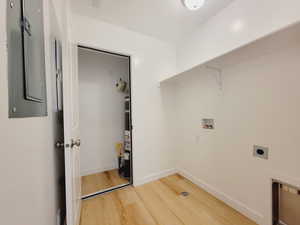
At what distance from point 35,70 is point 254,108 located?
6.00 ft

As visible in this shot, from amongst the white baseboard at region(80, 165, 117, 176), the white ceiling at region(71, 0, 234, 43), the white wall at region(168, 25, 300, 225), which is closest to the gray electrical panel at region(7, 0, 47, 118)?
the white ceiling at region(71, 0, 234, 43)

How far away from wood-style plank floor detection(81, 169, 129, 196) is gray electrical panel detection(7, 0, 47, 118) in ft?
6.19

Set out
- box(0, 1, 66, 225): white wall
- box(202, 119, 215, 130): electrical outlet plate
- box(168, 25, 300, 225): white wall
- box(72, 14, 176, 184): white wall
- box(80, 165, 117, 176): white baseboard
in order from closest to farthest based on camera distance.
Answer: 1. box(0, 1, 66, 225): white wall
2. box(168, 25, 300, 225): white wall
3. box(202, 119, 215, 130): electrical outlet plate
4. box(72, 14, 176, 184): white wall
5. box(80, 165, 117, 176): white baseboard

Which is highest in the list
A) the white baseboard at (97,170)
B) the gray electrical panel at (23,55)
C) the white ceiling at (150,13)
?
the white ceiling at (150,13)

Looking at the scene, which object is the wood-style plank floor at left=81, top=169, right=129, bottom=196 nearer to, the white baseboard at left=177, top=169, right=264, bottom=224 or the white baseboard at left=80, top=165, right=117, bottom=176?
the white baseboard at left=80, top=165, right=117, bottom=176

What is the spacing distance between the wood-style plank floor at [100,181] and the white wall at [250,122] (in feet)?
4.47

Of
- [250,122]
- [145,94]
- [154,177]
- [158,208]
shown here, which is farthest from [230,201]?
[145,94]

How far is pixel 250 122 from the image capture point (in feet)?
4.64

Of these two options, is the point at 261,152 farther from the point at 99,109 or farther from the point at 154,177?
the point at 99,109

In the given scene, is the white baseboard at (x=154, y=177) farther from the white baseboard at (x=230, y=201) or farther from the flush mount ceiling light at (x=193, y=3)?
the flush mount ceiling light at (x=193, y=3)

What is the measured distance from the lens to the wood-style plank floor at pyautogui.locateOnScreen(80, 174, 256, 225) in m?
1.44

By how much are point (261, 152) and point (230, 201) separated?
0.77 m

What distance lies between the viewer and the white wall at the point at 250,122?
1.14 meters

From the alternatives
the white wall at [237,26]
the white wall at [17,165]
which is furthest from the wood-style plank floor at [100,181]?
the white wall at [237,26]
